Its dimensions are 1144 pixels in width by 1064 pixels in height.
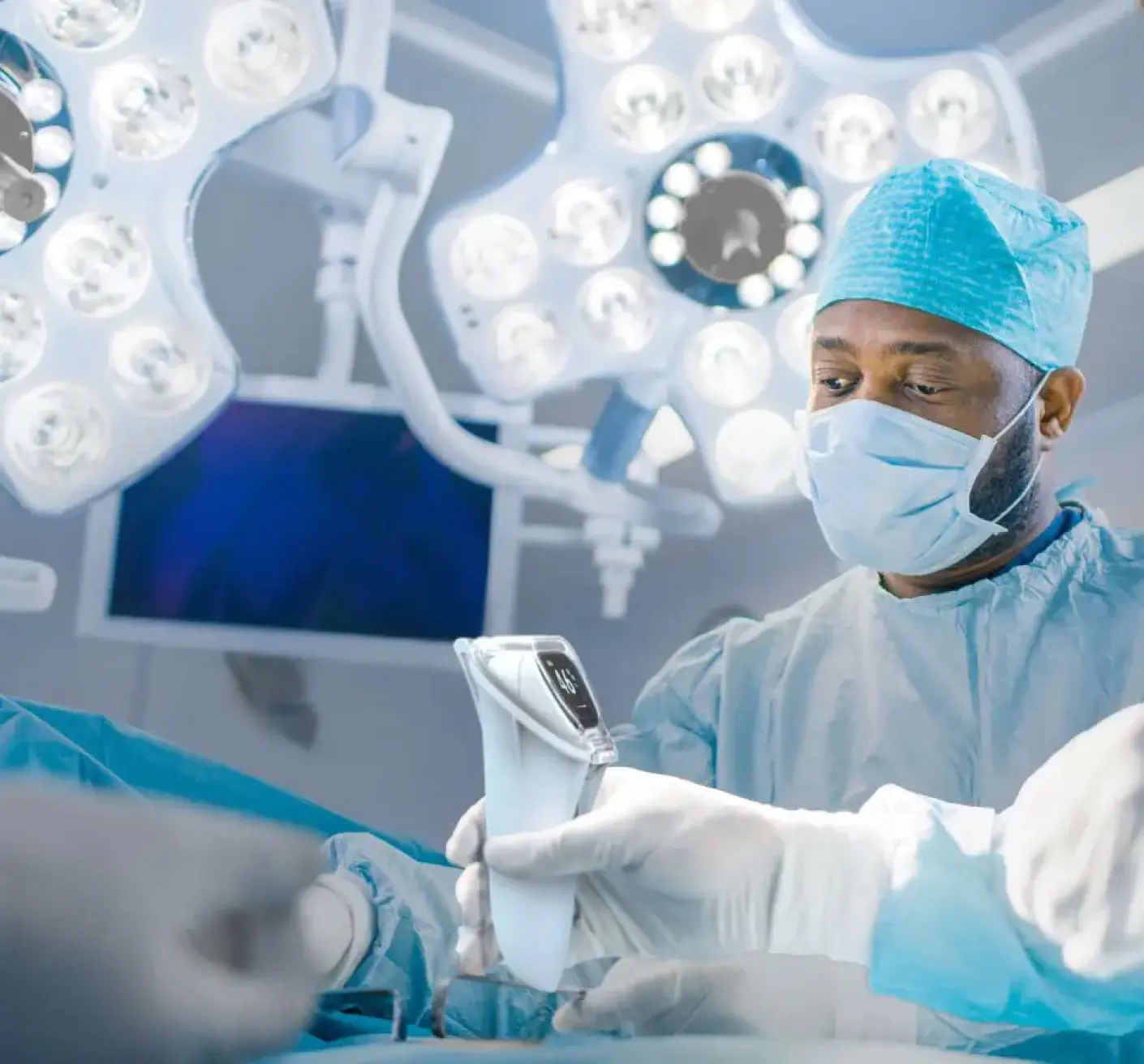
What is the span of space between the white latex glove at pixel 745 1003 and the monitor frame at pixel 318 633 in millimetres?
418

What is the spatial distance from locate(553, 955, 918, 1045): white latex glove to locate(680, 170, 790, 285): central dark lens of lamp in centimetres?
79

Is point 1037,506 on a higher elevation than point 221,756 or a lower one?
higher

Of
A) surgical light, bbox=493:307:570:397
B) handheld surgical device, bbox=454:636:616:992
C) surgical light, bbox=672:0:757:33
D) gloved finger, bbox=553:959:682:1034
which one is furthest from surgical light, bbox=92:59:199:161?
gloved finger, bbox=553:959:682:1034

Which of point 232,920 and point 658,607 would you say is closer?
point 232,920

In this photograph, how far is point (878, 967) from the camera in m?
1.20

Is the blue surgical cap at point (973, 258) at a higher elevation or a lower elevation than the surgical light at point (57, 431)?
higher

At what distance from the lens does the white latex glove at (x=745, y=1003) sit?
1.28 meters

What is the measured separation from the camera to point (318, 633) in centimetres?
151

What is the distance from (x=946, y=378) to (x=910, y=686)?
0.33 m

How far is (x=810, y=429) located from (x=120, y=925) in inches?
33.2

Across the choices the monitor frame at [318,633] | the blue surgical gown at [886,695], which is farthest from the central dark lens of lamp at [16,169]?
the blue surgical gown at [886,695]

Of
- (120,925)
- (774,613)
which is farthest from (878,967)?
(120,925)

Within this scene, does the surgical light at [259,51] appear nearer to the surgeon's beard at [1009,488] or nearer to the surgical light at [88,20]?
the surgical light at [88,20]

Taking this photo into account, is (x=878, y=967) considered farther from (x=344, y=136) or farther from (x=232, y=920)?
(x=344, y=136)
